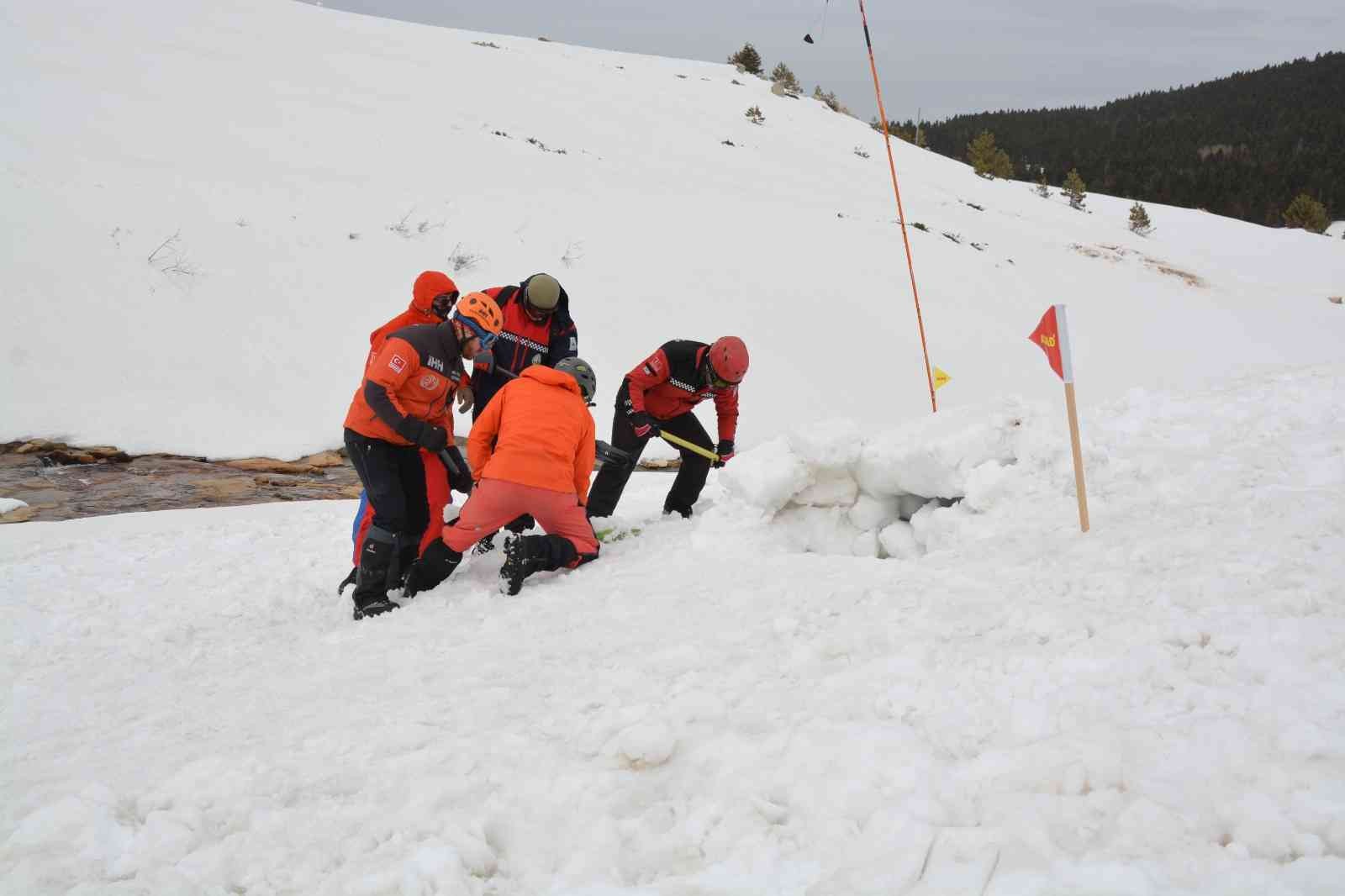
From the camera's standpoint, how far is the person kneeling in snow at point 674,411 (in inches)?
220

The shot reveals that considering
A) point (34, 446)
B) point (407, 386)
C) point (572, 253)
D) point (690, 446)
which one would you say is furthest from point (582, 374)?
point (572, 253)

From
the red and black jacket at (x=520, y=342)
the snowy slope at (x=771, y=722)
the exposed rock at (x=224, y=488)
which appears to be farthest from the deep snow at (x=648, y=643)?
the red and black jacket at (x=520, y=342)

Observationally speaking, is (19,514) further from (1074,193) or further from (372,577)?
(1074,193)

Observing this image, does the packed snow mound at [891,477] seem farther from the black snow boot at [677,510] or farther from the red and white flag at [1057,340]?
the red and white flag at [1057,340]

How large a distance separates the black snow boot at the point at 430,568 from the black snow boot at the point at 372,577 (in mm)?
137

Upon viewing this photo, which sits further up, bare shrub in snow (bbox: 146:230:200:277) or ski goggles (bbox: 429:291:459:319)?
bare shrub in snow (bbox: 146:230:200:277)

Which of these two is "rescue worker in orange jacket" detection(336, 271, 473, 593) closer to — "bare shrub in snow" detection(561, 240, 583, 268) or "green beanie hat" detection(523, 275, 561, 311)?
"green beanie hat" detection(523, 275, 561, 311)

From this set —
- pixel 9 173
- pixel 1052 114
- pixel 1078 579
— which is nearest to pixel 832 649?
pixel 1078 579

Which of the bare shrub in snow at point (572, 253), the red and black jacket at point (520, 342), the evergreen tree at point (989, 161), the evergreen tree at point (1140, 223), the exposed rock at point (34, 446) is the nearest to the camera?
the red and black jacket at point (520, 342)

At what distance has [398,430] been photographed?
14.4 feet

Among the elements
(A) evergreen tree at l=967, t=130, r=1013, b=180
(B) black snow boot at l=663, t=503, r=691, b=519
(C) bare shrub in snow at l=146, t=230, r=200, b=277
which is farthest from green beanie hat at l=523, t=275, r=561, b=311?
(A) evergreen tree at l=967, t=130, r=1013, b=180

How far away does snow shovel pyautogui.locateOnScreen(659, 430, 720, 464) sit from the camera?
18.6 ft

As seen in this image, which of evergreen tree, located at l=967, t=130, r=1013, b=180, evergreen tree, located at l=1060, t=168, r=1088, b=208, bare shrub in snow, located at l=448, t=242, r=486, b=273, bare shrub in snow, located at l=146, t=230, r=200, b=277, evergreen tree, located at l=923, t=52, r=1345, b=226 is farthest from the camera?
evergreen tree, located at l=923, t=52, r=1345, b=226

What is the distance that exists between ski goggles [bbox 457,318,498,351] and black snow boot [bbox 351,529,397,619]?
138 cm
